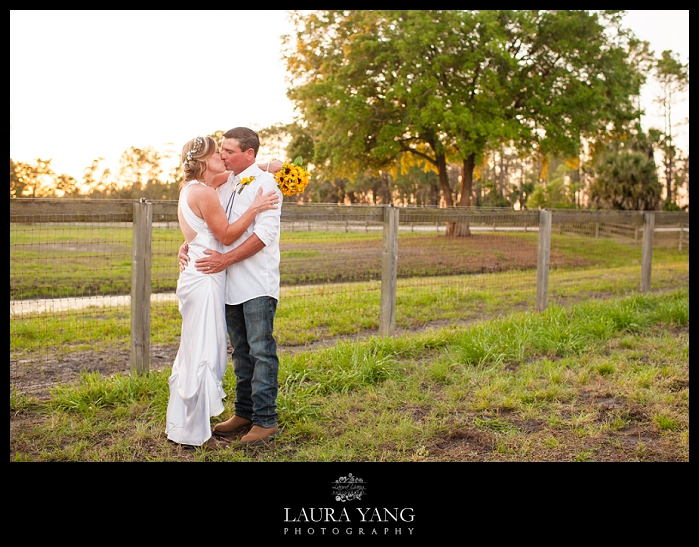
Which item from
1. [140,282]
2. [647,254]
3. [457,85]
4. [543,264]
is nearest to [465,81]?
[457,85]

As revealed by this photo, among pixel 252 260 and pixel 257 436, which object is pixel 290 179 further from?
pixel 257 436

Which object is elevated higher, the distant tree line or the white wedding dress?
the distant tree line

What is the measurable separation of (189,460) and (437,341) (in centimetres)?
331

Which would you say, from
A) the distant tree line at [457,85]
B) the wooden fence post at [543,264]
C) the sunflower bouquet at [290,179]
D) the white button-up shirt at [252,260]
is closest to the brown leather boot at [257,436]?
the white button-up shirt at [252,260]

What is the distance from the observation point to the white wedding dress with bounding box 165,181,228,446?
12.3 feet

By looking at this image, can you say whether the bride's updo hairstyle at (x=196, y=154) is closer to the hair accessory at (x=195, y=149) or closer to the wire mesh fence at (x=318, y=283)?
the hair accessory at (x=195, y=149)

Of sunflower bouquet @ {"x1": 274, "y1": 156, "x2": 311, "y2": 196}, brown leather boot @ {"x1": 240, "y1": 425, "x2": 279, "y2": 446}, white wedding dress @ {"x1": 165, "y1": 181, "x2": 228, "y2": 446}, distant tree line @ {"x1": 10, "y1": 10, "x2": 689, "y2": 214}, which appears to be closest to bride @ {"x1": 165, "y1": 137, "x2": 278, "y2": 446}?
white wedding dress @ {"x1": 165, "y1": 181, "x2": 228, "y2": 446}

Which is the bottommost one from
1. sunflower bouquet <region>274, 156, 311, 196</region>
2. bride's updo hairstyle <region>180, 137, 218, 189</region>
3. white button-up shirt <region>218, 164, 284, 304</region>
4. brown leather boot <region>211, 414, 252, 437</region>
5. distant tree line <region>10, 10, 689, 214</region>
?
brown leather boot <region>211, 414, 252, 437</region>

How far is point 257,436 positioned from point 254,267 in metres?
1.04

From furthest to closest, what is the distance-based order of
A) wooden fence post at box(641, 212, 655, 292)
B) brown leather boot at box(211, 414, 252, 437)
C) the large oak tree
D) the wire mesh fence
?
the large oak tree < wooden fence post at box(641, 212, 655, 292) < the wire mesh fence < brown leather boot at box(211, 414, 252, 437)

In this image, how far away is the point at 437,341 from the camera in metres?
6.38

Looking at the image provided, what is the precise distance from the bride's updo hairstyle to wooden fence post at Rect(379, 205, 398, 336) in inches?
126

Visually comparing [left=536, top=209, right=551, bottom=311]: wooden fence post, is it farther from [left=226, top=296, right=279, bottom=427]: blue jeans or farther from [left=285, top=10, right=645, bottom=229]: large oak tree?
[left=285, top=10, right=645, bottom=229]: large oak tree

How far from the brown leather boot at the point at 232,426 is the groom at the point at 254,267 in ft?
0.77
